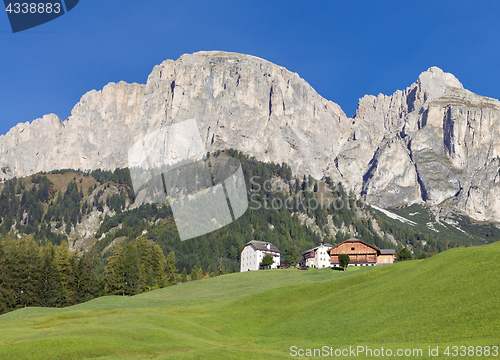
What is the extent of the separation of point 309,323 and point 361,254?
77584 mm

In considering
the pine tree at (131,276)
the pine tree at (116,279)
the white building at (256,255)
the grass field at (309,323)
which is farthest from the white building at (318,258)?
the grass field at (309,323)

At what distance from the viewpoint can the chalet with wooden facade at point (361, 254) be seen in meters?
118

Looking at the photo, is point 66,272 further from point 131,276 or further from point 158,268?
point 158,268

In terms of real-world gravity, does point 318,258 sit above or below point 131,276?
above

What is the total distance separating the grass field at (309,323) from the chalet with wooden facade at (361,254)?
52.8 meters

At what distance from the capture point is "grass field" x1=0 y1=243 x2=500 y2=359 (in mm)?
31875

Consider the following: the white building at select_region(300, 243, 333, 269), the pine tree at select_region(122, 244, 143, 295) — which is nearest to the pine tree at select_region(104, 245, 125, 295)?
the pine tree at select_region(122, 244, 143, 295)

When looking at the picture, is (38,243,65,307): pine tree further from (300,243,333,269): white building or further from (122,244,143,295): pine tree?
(300,243,333,269): white building

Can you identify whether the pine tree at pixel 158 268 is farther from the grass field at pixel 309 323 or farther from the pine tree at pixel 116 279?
the grass field at pixel 309 323

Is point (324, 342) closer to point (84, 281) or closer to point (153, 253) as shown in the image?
point (84, 281)

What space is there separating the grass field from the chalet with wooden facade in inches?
2079

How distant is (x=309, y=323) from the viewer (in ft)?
151

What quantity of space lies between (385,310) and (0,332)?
125ft

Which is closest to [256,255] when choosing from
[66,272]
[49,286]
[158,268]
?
[158,268]
